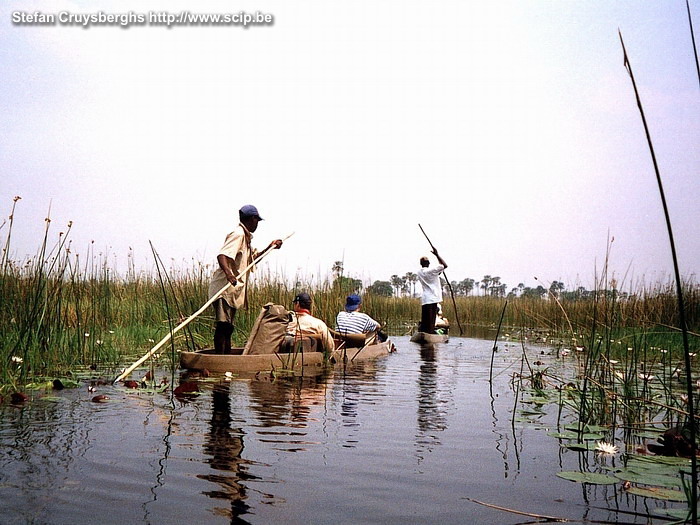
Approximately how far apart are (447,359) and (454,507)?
811 centimetres

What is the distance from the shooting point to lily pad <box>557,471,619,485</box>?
3.56 m

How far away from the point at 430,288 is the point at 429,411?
9.57 meters

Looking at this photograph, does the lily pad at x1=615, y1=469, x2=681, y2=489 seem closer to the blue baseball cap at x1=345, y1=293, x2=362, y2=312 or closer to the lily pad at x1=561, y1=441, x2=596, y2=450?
the lily pad at x1=561, y1=441, x2=596, y2=450

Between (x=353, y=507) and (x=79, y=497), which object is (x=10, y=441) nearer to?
(x=79, y=497)

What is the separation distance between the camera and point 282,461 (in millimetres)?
4000

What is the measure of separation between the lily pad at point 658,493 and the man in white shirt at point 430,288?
11959mm

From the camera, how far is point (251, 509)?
3084mm

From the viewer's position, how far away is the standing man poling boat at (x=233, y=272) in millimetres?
8477

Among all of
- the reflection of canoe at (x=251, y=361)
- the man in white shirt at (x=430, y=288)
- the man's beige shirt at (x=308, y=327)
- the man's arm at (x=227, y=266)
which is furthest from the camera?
the man in white shirt at (x=430, y=288)

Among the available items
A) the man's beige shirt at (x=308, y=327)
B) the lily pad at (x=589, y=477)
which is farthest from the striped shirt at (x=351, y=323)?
the lily pad at (x=589, y=477)

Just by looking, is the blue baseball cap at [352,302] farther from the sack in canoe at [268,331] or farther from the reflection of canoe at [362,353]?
the sack in canoe at [268,331]

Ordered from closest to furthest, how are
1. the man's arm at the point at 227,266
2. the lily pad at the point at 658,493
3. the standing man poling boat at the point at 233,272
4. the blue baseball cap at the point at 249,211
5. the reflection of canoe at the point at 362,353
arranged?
1. the lily pad at the point at 658,493
2. the man's arm at the point at 227,266
3. the standing man poling boat at the point at 233,272
4. the blue baseball cap at the point at 249,211
5. the reflection of canoe at the point at 362,353

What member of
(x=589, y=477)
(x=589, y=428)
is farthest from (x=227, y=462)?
(x=589, y=428)

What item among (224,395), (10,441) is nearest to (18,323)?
(224,395)
